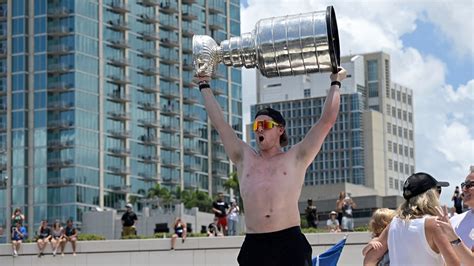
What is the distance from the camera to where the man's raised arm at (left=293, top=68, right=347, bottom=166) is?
6.99m

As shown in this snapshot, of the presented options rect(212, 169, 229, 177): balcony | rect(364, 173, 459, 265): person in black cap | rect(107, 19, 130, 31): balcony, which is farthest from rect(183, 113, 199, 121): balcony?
rect(364, 173, 459, 265): person in black cap

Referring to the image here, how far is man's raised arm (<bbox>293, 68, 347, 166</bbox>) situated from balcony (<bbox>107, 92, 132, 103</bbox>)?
4355 inches

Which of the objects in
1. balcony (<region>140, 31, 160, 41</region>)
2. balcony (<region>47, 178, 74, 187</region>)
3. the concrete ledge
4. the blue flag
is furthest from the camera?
balcony (<region>140, 31, 160, 41</region>)

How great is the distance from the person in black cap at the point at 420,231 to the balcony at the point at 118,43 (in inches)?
4394

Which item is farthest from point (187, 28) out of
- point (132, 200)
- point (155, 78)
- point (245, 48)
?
point (245, 48)

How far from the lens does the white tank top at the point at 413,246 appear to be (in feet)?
23.7

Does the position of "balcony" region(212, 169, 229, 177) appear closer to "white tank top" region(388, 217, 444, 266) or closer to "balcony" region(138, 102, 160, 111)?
"balcony" region(138, 102, 160, 111)

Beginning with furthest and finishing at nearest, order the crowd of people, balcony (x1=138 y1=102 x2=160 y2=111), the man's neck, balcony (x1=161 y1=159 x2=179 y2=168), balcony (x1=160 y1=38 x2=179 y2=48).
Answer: balcony (x1=160 y1=38 x2=179 y2=48) < balcony (x1=161 y1=159 x2=179 y2=168) < balcony (x1=138 y1=102 x2=160 y2=111) < the crowd of people < the man's neck

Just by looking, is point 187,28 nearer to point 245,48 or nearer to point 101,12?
point 101,12

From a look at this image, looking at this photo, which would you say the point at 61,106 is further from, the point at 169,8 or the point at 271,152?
the point at 271,152

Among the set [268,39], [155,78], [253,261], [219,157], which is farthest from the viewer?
[219,157]

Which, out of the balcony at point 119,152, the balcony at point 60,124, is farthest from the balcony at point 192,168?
the balcony at point 60,124

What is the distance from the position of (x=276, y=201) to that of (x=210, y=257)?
27537 millimetres

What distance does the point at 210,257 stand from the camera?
34.2 metres
